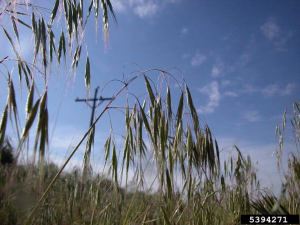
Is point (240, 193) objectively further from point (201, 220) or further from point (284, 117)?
point (284, 117)

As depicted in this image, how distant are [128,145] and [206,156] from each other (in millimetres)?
547

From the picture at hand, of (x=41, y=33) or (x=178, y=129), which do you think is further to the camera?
(x=178, y=129)

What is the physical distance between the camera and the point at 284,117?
2.73 metres

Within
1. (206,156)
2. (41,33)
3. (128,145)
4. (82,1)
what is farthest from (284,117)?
(41,33)

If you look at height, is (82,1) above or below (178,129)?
above

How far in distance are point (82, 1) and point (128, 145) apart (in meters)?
0.89

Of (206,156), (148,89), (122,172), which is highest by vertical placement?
(148,89)

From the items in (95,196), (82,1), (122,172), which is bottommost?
(95,196)

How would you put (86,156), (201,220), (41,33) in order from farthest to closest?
(201,220) → (86,156) → (41,33)

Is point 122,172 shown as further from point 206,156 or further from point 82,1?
point 82,1

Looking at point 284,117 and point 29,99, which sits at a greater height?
point 284,117

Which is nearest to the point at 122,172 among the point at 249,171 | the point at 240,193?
the point at 240,193

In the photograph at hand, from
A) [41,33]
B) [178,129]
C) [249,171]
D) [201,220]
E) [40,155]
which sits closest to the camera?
[40,155]

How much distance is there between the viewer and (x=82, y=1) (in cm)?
155
